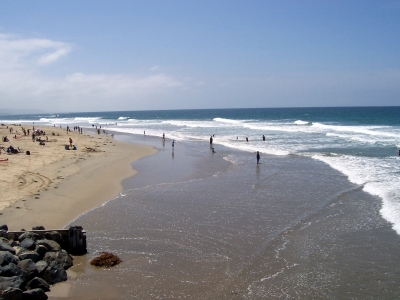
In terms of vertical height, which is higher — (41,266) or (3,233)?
(3,233)

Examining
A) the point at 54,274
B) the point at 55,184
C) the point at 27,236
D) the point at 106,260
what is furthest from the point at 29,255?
the point at 55,184

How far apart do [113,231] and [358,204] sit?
1049cm

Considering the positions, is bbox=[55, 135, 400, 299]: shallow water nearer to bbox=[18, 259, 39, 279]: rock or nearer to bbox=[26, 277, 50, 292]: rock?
bbox=[26, 277, 50, 292]: rock

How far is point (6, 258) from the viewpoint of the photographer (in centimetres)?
877

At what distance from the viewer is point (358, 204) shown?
16.4m

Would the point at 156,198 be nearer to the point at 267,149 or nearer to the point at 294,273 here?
the point at 294,273

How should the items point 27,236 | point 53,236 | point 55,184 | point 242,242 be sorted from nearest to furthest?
1. point 27,236
2. point 53,236
3. point 242,242
4. point 55,184

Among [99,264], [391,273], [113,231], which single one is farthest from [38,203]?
[391,273]

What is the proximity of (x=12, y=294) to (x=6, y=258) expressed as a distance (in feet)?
4.25

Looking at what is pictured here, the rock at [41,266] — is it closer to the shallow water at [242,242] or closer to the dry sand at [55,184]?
the shallow water at [242,242]

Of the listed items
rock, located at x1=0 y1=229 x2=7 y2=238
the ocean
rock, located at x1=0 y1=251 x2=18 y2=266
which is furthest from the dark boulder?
the ocean

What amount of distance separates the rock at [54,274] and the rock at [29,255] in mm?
468

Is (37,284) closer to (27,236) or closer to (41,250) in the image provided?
(41,250)

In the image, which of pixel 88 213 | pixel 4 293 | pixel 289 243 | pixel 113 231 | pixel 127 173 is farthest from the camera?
pixel 127 173
